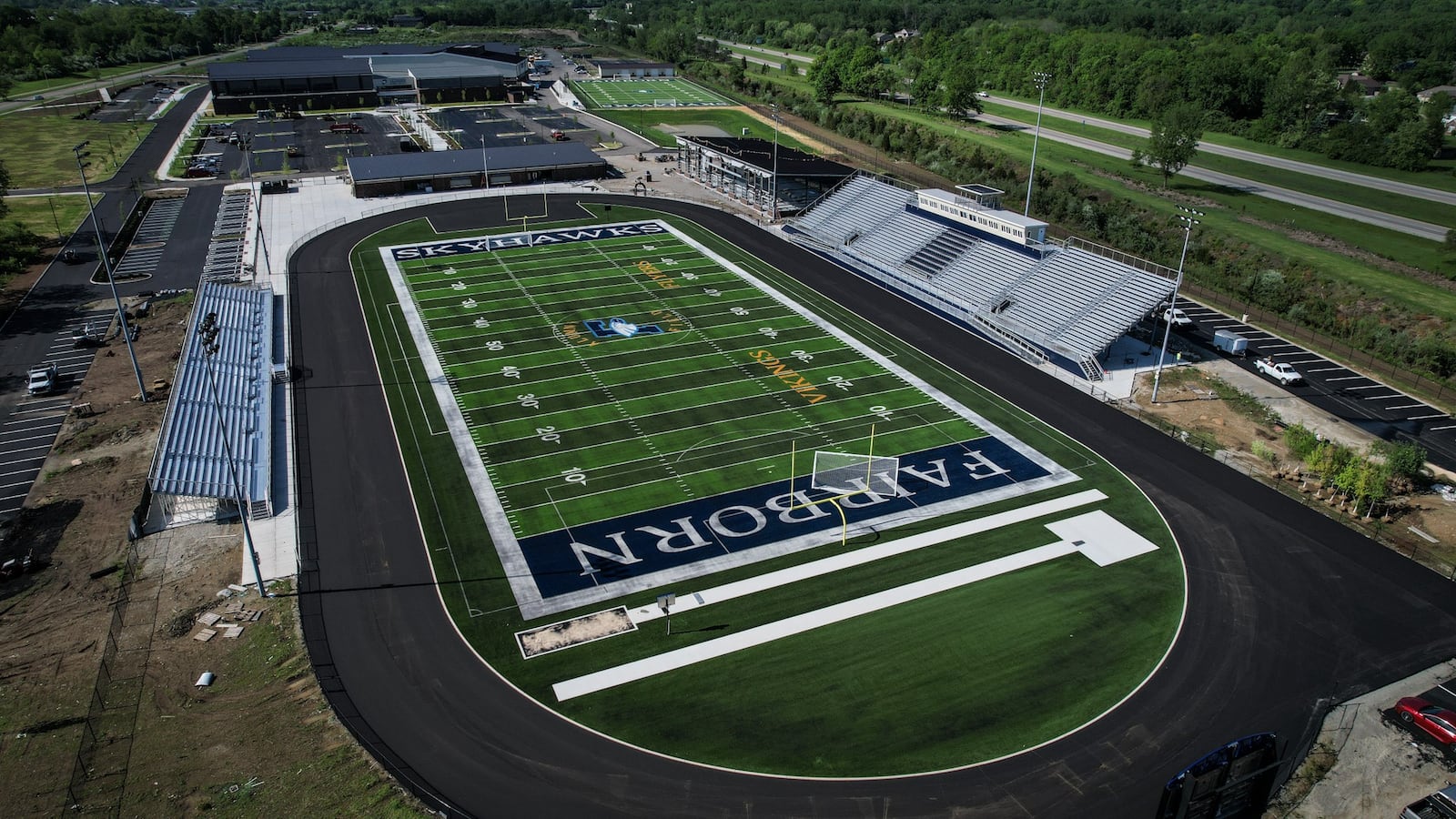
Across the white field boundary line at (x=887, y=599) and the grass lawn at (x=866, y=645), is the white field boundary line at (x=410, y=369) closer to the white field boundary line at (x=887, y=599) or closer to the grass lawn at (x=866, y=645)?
the grass lawn at (x=866, y=645)

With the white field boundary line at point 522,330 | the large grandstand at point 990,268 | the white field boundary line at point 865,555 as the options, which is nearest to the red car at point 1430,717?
the white field boundary line at point 865,555

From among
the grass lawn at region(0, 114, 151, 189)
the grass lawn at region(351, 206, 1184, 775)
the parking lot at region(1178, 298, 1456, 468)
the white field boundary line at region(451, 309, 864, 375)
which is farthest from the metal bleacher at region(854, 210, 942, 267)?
the grass lawn at region(0, 114, 151, 189)

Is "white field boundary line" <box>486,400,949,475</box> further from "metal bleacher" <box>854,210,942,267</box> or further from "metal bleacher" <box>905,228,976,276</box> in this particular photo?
"metal bleacher" <box>854,210,942,267</box>

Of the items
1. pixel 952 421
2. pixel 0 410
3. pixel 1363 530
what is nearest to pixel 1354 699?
pixel 1363 530

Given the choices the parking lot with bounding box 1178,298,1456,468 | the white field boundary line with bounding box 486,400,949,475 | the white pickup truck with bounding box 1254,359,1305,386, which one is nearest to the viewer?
the white field boundary line with bounding box 486,400,949,475

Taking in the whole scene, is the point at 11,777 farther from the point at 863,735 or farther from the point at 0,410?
the point at 0,410

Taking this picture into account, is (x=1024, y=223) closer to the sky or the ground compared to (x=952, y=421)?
closer to the sky
